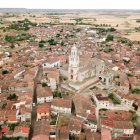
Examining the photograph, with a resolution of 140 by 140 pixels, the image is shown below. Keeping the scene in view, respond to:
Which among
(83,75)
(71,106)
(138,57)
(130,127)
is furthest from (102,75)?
(138,57)

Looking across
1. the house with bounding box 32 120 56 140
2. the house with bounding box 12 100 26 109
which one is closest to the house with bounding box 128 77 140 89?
the house with bounding box 32 120 56 140

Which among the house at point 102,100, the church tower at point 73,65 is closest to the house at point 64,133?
the house at point 102,100

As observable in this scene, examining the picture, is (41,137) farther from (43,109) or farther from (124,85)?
(124,85)

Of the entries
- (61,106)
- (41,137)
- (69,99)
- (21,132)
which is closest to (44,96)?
(69,99)

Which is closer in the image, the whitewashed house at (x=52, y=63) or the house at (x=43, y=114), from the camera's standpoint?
the house at (x=43, y=114)

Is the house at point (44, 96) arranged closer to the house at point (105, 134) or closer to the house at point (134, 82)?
the house at point (105, 134)

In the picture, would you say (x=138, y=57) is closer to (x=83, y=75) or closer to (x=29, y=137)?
(x=83, y=75)

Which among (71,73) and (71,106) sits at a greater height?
(71,73)
